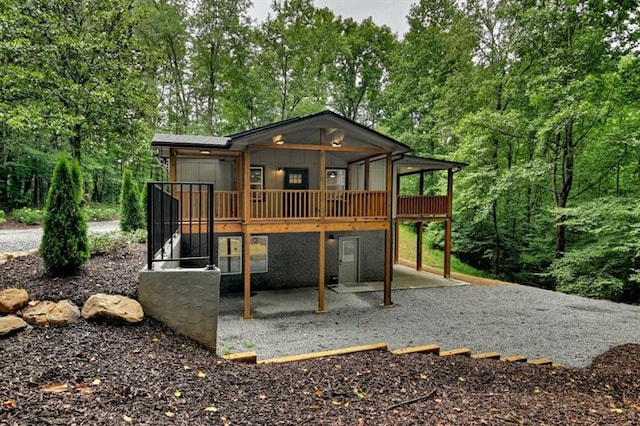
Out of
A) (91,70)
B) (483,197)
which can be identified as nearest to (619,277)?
(483,197)

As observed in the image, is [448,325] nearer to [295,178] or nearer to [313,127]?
[313,127]

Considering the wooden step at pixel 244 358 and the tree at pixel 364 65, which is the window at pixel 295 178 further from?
the tree at pixel 364 65

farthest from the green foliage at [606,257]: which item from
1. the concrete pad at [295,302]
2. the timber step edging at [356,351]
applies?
the concrete pad at [295,302]

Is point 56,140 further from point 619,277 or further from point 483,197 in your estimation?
point 619,277

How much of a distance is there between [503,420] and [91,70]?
16.2 metres

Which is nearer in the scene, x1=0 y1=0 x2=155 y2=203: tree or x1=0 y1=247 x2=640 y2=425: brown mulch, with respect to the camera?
x1=0 y1=247 x2=640 y2=425: brown mulch

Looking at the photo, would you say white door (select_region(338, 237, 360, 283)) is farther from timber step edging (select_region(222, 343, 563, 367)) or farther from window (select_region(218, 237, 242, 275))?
timber step edging (select_region(222, 343, 563, 367))

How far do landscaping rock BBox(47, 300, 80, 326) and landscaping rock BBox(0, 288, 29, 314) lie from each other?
0.37 m

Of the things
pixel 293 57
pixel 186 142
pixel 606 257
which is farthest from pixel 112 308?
pixel 293 57

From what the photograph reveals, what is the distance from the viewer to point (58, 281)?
15.6ft

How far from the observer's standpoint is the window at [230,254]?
1087 cm

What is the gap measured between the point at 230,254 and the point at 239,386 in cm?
794

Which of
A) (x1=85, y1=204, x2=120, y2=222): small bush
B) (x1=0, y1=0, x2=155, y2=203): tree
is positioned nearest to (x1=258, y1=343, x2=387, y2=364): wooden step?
(x1=0, y1=0, x2=155, y2=203): tree

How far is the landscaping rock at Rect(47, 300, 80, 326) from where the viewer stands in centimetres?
360
